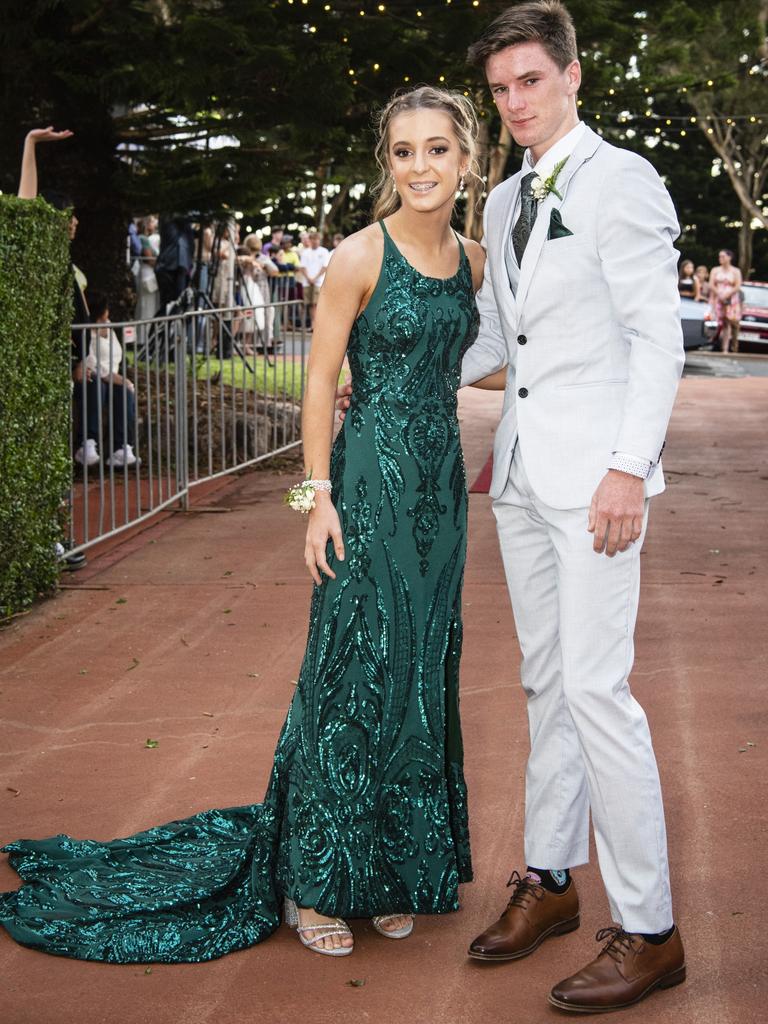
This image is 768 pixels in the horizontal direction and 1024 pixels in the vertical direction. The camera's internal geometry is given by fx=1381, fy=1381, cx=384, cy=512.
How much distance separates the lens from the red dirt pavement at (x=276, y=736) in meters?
3.29

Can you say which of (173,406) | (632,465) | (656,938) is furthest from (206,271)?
(656,938)

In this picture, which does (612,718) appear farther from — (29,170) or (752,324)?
(752,324)

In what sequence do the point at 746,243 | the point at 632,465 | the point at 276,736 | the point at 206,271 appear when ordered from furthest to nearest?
1. the point at 746,243
2. the point at 206,271
3. the point at 276,736
4. the point at 632,465

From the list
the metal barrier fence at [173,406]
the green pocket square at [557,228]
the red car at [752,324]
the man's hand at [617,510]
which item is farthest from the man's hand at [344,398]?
the red car at [752,324]

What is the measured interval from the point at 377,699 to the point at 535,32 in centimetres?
168

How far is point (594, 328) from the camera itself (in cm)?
322

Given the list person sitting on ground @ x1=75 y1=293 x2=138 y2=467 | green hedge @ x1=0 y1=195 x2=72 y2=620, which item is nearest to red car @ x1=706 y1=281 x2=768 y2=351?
person sitting on ground @ x1=75 y1=293 x2=138 y2=467

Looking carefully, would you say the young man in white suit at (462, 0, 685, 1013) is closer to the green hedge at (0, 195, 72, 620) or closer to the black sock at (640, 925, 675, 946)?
the black sock at (640, 925, 675, 946)

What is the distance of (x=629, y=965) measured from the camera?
3.23 meters

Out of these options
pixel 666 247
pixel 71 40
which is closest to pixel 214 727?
pixel 666 247

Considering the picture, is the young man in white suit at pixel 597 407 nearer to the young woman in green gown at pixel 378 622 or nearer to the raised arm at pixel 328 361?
the young woman in green gown at pixel 378 622

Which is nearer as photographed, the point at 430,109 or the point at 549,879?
the point at 430,109

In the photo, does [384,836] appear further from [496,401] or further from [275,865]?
[496,401]

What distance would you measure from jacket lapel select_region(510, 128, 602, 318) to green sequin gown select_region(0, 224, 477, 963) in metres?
0.31
